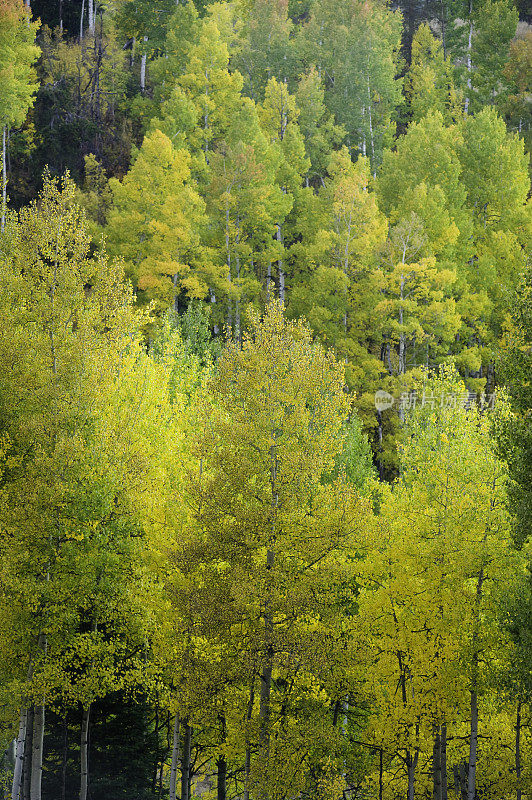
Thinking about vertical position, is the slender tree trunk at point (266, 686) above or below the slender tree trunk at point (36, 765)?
above

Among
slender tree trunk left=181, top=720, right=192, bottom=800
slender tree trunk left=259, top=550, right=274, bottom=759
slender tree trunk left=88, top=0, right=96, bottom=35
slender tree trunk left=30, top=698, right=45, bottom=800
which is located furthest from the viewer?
slender tree trunk left=88, top=0, right=96, bottom=35

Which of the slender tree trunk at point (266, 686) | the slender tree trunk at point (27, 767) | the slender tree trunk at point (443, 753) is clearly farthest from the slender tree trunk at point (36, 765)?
the slender tree trunk at point (443, 753)

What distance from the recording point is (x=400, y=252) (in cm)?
3559

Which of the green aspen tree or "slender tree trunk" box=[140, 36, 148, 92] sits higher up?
"slender tree trunk" box=[140, 36, 148, 92]

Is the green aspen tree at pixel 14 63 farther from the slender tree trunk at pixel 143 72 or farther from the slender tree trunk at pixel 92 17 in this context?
the slender tree trunk at pixel 92 17

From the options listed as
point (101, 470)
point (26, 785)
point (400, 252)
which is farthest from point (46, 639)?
point (400, 252)

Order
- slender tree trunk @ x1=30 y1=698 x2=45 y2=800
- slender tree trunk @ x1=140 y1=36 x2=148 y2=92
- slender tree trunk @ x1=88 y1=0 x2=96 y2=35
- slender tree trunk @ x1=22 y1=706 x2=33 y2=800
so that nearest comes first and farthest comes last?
slender tree trunk @ x1=30 y1=698 x2=45 y2=800
slender tree trunk @ x1=22 y1=706 x2=33 y2=800
slender tree trunk @ x1=140 y1=36 x2=148 y2=92
slender tree trunk @ x1=88 y1=0 x2=96 y2=35

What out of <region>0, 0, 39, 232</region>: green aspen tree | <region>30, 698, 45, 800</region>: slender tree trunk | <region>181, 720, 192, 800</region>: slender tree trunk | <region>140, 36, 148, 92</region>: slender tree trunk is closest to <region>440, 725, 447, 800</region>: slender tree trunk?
<region>181, 720, 192, 800</region>: slender tree trunk

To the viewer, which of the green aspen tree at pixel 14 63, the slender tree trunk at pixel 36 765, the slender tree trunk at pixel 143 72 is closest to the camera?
the slender tree trunk at pixel 36 765

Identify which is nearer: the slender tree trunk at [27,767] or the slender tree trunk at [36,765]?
the slender tree trunk at [36,765]

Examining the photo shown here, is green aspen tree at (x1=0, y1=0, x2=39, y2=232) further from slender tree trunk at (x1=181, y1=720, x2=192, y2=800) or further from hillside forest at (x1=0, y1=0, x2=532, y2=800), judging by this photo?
slender tree trunk at (x1=181, y1=720, x2=192, y2=800)

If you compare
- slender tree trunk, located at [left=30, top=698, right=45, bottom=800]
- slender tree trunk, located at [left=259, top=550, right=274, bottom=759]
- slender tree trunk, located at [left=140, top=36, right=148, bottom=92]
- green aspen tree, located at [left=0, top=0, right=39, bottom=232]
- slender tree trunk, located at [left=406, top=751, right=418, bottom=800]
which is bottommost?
slender tree trunk, located at [left=406, top=751, right=418, bottom=800]

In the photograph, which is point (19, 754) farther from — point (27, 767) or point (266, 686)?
point (266, 686)

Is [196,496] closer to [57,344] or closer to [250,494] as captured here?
[250,494]
